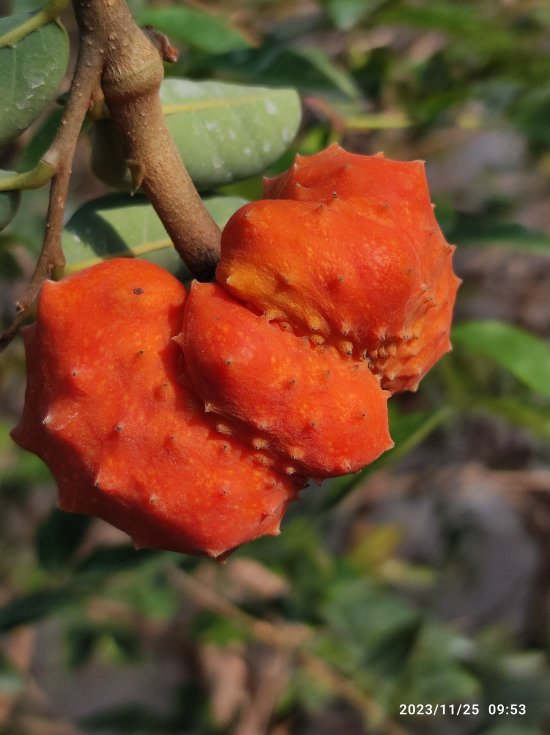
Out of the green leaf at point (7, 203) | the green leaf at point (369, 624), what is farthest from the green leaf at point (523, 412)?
the green leaf at point (7, 203)

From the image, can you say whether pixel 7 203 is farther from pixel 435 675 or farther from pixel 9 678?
pixel 435 675

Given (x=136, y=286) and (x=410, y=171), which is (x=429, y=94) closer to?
(x=410, y=171)

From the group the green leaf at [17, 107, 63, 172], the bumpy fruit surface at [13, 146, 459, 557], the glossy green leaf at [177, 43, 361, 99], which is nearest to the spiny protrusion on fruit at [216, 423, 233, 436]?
the bumpy fruit surface at [13, 146, 459, 557]
